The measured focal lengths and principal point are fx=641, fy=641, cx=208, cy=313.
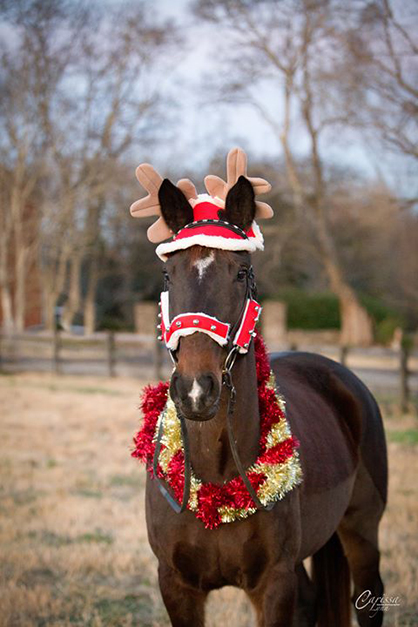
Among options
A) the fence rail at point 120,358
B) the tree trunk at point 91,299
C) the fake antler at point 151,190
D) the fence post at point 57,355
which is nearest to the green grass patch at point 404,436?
the fence rail at point 120,358

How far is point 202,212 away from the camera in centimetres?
242

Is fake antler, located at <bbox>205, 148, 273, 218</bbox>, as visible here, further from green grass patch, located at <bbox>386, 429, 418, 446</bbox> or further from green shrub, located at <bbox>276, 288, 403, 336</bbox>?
green shrub, located at <bbox>276, 288, 403, 336</bbox>

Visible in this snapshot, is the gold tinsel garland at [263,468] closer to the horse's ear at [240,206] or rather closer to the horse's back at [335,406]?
the horse's back at [335,406]

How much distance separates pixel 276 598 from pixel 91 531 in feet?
10.0

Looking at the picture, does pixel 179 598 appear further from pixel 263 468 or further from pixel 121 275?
pixel 121 275

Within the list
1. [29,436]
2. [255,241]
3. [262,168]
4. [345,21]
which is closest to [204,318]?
[255,241]

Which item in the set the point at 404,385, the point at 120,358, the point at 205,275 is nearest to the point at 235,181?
the point at 205,275

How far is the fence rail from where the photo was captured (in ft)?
35.5

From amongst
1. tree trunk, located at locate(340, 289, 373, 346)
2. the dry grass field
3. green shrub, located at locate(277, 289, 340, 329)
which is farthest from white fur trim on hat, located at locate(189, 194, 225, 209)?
green shrub, located at locate(277, 289, 340, 329)

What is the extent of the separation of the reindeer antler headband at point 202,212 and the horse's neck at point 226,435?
17.4 inches

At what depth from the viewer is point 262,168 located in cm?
1969

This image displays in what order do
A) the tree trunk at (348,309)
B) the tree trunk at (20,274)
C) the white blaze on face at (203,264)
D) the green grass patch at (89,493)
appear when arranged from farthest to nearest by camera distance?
the tree trunk at (348,309) → the tree trunk at (20,274) → the green grass patch at (89,493) → the white blaze on face at (203,264)

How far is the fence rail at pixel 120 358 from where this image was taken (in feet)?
35.5

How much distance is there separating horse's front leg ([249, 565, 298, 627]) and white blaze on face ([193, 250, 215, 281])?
1.15 meters
